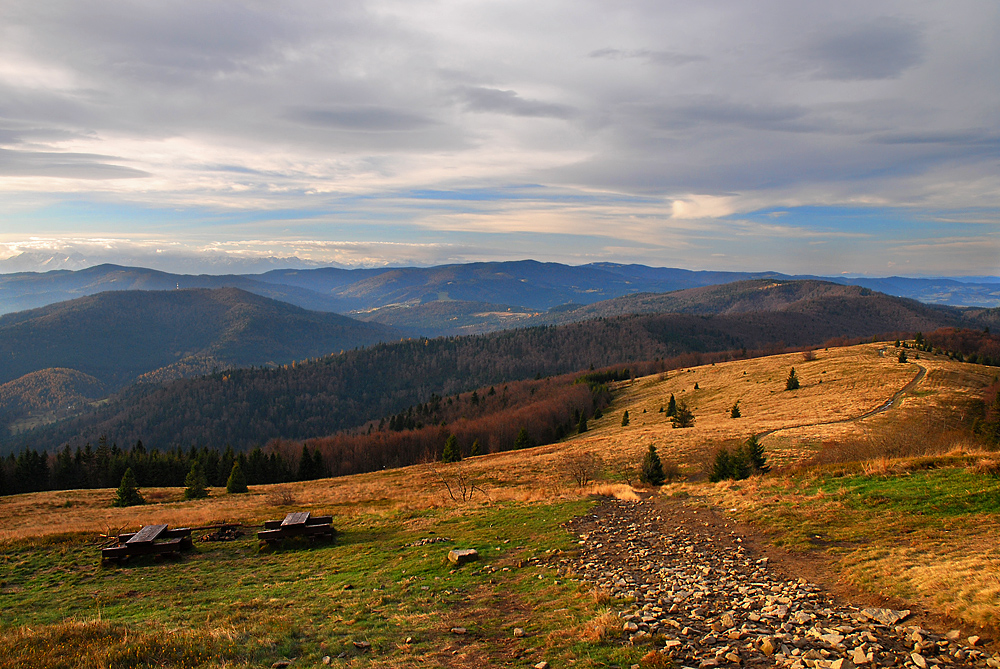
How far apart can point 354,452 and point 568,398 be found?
49242 millimetres

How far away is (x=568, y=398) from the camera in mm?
111562

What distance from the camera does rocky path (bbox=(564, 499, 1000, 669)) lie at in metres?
7.79

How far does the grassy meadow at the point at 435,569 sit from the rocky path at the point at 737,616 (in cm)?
89

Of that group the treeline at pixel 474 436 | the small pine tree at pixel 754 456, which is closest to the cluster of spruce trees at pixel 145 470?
the treeline at pixel 474 436

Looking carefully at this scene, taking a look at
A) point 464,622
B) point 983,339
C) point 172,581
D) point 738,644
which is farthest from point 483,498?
point 983,339

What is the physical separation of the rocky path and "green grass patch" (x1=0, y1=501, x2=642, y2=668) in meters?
0.98

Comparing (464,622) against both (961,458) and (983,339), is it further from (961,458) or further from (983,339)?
(983,339)

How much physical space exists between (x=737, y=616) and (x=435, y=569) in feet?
30.3

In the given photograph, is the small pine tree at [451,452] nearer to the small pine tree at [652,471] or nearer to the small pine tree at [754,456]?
the small pine tree at [652,471]

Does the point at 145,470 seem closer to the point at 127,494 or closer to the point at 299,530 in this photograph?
the point at 127,494

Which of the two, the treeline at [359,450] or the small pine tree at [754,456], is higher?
the small pine tree at [754,456]

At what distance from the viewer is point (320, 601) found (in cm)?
1315

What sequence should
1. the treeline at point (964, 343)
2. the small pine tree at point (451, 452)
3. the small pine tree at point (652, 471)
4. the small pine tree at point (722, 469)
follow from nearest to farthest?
the small pine tree at point (722, 469)
the small pine tree at point (652, 471)
the small pine tree at point (451, 452)
the treeline at point (964, 343)

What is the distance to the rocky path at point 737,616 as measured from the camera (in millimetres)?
7790
